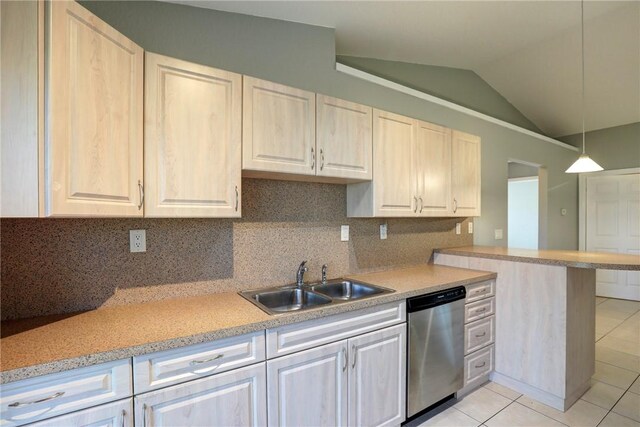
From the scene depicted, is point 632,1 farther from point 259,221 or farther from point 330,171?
point 259,221

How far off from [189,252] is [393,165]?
158 cm

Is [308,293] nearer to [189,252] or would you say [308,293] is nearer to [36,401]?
[189,252]

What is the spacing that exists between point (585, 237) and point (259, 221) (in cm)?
585

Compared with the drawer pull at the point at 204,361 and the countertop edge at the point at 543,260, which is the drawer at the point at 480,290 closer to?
the countertop edge at the point at 543,260

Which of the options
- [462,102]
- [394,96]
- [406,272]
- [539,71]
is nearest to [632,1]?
[539,71]

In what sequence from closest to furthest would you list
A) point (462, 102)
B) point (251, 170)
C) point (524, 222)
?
point (251, 170) < point (462, 102) < point (524, 222)

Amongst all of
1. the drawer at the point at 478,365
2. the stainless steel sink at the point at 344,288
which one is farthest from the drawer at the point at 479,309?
the stainless steel sink at the point at 344,288

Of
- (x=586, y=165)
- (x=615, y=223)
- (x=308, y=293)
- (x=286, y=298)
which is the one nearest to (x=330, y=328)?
(x=308, y=293)

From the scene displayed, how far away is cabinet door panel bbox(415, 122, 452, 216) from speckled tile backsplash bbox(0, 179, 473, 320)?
38 centimetres

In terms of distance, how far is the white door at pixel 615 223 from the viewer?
15.3ft

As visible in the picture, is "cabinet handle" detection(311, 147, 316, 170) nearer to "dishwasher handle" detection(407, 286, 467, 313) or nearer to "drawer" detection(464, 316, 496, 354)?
"dishwasher handle" detection(407, 286, 467, 313)

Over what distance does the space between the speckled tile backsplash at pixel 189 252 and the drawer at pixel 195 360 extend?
2.04 ft

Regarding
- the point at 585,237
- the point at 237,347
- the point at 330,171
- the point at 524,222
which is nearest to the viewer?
the point at 237,347

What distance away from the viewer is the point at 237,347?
4.43ft
